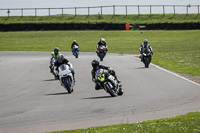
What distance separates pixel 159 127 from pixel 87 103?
14.3 ft

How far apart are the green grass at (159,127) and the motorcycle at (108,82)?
4456mm

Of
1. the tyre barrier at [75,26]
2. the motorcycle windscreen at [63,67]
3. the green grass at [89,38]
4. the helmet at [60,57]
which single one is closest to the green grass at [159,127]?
the motorcycle windscreen at [63,67]

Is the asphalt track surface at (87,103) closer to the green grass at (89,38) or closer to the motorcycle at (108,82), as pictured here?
the motorcycle at (108,82)

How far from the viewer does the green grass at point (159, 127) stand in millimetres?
8863

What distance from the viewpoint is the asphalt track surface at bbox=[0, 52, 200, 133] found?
1067 centimetres

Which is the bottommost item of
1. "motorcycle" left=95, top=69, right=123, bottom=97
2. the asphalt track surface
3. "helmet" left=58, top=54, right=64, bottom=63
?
the asphalt track surface

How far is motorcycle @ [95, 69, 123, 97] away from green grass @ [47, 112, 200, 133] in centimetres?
446

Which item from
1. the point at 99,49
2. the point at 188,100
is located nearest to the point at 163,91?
the point at 188,100

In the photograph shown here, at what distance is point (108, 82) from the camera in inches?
573

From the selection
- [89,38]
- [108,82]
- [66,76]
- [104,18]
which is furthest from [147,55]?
[104,18]

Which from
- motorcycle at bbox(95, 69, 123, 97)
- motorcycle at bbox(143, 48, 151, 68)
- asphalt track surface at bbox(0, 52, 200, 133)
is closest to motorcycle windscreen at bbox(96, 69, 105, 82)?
motorcycle at bbox(95, 69, 123, 97)

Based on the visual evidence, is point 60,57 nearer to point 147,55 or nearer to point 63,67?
point 63,67

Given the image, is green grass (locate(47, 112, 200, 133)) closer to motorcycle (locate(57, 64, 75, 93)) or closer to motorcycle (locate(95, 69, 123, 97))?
motorcycle (locate(95, 69, 123, 97))

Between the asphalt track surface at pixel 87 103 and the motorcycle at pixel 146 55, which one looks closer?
the asphalt track surface at pixel 87 103
